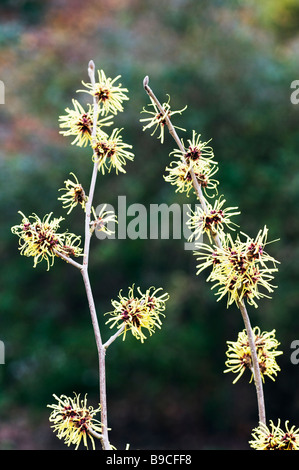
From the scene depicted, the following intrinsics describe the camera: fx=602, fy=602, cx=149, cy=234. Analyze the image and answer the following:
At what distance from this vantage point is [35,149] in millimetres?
8734

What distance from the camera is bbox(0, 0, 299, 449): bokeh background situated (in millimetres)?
7719

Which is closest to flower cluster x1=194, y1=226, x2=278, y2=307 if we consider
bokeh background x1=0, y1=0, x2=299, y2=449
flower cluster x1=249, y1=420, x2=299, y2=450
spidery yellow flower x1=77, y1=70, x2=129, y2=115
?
flower cluster x1=249, y1=420, x2=299, y2=450

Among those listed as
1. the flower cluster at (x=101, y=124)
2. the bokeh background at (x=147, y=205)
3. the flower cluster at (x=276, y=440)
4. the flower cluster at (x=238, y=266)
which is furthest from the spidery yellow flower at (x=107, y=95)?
the bokeh background at (x=147, y=205)

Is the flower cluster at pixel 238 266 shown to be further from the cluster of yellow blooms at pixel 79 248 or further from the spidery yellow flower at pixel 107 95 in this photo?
the spidery yellow flower at pixel 107 95

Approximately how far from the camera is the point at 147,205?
8.11 metres

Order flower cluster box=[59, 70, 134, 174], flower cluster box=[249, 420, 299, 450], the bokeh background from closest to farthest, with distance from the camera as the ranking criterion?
flower cluster box=[249, 420, 299, 450] → flower cluster box=[59, 70, 134, 174] → the bokeh background

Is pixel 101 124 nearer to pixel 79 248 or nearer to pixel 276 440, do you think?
pixel 79 248

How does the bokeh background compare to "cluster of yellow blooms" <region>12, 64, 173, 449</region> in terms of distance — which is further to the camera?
the bokeh background

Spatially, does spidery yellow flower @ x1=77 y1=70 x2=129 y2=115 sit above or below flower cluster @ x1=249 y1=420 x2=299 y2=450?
above

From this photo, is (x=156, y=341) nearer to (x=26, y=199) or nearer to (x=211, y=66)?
(x=26, y=199)

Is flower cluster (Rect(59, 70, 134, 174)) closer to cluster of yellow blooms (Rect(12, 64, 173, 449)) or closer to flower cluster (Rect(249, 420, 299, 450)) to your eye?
cluster of yellow blooms (Rect(12, 64, 173, 449))

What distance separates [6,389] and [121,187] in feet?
11.2
